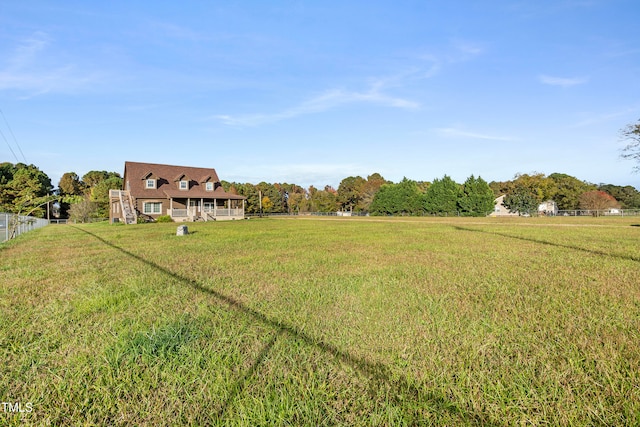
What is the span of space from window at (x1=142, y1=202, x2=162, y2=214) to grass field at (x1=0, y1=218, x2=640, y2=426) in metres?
31.8

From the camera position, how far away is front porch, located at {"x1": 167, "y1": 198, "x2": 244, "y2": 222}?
32531 mm

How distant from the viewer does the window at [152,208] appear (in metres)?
33.4

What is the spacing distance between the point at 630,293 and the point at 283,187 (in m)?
95.1

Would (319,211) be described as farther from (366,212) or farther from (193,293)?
(193,293)

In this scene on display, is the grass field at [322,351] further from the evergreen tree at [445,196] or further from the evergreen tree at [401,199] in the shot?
the evergreen tree at [401,199]

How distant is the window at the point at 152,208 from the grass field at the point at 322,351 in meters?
31.8

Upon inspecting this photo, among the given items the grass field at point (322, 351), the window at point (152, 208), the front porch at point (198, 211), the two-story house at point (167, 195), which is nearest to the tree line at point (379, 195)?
the two-story house at point (167, 195)

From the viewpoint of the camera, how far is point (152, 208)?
3388 cm

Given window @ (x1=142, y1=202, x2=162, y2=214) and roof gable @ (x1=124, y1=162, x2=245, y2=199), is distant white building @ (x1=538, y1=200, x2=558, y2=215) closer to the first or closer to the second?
roof gable @ (x1=124, y1=162, x2=245, y2=199)

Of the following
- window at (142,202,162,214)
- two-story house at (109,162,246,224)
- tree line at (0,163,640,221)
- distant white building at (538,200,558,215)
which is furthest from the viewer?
distant white building at (538,200,558,215)

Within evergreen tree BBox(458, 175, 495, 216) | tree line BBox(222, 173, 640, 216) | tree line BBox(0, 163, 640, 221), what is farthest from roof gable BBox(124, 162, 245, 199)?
evergreen tree BBox(458, 175, 495, 216)

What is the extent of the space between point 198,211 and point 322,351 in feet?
116

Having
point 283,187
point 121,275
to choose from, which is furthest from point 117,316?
point 283,187

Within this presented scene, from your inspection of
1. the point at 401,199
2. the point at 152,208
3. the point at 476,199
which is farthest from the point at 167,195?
the point at 476,199
